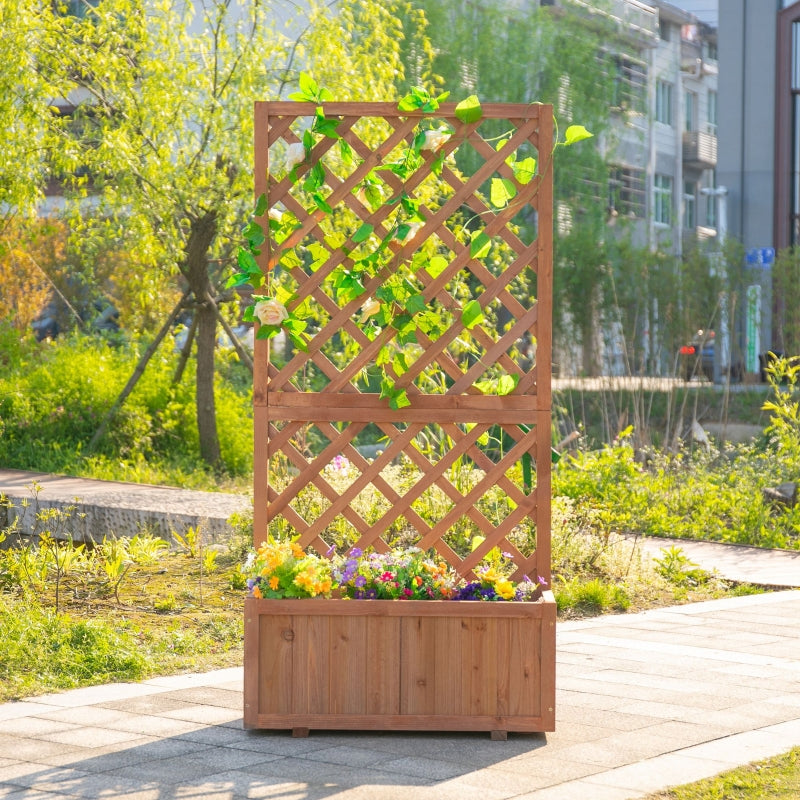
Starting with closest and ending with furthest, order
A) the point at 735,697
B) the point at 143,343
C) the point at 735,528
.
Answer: the point at 735,697 → the point at 735,528 → the point at 143,343

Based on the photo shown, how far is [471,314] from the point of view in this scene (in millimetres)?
4949

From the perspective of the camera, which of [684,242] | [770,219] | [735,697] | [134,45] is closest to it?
[735,697]

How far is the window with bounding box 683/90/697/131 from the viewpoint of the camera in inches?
1960

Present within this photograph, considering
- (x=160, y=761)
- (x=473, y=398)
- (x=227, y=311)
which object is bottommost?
(x=160, y=761)

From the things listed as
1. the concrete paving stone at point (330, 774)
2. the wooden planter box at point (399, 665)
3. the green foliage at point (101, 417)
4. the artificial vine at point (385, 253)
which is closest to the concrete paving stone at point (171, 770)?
the concrete paving stone at point (330, 774)

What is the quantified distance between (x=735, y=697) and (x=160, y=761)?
2.40 m

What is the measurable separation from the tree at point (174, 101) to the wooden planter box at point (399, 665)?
25.2ft

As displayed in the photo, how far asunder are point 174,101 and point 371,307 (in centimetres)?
747

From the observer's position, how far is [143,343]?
16.3 metres

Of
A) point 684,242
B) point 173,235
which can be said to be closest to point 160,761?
point 173,235

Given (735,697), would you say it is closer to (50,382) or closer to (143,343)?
(50,382)

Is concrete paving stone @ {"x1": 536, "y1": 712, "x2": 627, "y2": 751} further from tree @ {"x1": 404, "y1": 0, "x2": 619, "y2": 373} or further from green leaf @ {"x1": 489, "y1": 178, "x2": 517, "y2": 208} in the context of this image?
tree @ {"x1": 404, "y1": 0, "x2": 619, "y2": 373}

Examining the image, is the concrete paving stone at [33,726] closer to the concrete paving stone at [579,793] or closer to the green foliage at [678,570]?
the concrete paving stone at [579,793]

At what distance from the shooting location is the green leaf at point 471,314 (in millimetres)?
4934
